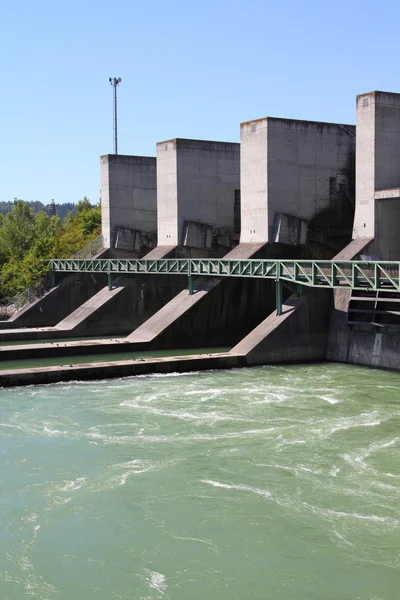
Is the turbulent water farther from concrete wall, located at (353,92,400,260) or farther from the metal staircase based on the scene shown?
concrete wall, located at (353,92,400,260)

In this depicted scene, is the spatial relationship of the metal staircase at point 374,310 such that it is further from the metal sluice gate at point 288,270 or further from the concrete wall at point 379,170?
the concrete wall at point 379,170

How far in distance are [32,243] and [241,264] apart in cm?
3381

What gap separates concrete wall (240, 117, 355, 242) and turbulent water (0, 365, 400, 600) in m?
11.4

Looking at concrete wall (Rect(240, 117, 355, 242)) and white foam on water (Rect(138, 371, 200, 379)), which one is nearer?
white foam on water (Rect(138, 371, 200, 379))

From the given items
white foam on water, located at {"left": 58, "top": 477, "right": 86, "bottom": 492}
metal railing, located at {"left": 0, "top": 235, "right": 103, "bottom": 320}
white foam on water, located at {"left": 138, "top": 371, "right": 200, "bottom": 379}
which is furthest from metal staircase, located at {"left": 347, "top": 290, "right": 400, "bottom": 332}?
metal railing, located at {"left": 0, "top": 235, "right": 103, "bottom": 320}

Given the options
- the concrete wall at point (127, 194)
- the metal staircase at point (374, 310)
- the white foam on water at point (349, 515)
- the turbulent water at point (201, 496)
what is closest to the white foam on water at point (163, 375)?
the turbulent water at point (201, 496)

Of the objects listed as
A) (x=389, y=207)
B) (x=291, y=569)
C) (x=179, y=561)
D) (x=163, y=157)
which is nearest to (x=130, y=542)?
(x=179, y=561)

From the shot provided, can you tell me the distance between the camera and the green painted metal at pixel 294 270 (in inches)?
828

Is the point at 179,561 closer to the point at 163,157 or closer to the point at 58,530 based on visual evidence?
the point at 58,530

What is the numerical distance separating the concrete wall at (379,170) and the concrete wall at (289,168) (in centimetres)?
367

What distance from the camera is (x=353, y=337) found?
23.7 m

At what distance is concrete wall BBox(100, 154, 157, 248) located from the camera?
3892 cm

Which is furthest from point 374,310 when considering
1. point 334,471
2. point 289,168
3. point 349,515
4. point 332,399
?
point 349,515

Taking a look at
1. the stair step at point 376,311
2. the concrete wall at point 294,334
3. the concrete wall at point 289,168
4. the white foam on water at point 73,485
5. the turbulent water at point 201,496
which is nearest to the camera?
the turbulent water at point 201,496
